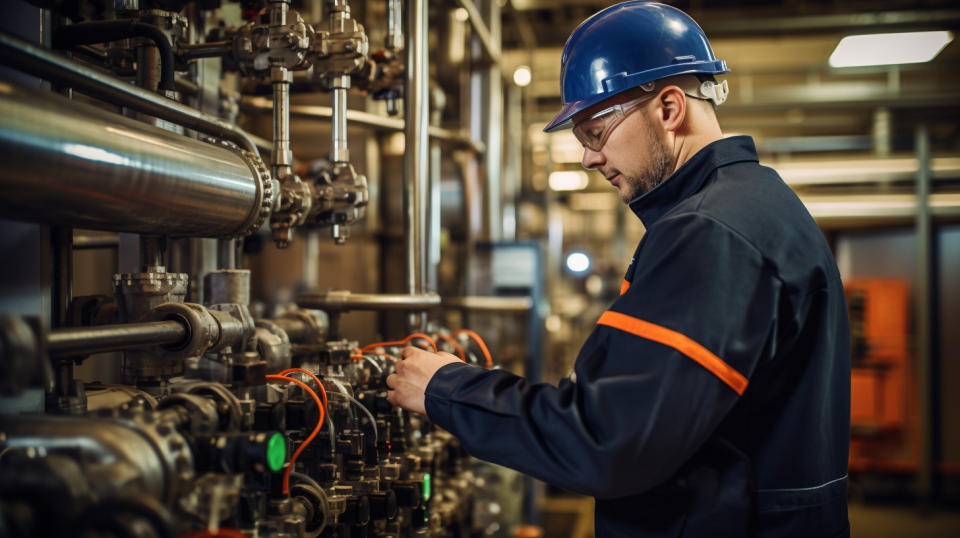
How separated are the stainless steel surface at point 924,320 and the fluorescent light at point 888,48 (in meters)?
0.42

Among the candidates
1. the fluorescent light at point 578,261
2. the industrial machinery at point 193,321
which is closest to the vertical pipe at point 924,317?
the fluorescent light at point 578,261

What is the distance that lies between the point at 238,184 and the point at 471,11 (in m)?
1.55

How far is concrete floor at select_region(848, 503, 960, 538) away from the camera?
381 centimetres

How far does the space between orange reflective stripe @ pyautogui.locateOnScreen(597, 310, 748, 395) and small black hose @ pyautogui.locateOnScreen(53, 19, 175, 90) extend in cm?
79

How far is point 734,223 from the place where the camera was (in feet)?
2.78

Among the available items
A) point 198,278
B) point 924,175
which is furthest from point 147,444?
point 924,175

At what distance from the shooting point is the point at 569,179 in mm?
6863

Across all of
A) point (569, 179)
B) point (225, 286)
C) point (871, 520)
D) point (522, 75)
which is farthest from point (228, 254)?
point (569, 179)

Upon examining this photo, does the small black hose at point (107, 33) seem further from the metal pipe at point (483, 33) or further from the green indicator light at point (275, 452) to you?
the metal pipe at point (483, 33)

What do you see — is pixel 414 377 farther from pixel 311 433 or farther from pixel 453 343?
pixel 453 343

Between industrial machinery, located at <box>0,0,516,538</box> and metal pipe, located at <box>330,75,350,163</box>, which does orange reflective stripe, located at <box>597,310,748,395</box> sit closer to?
industrial machinery, located at <box>0,0,516,538</box>

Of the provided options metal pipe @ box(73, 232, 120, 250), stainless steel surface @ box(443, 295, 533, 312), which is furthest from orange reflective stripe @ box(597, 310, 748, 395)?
stainless steel surface @ box(443, 295, 533, 312)

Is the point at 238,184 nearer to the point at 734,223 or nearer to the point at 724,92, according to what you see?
the point at 734,223

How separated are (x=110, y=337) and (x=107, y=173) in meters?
0.18
